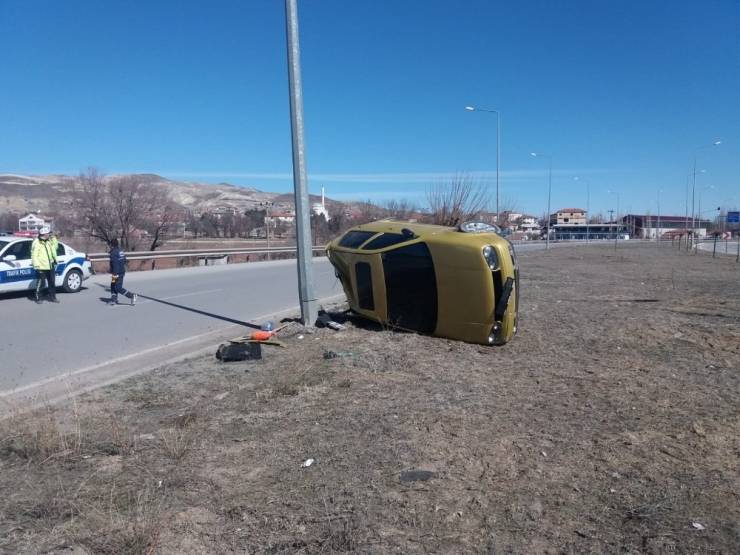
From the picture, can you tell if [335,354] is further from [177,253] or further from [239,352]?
[177,253]

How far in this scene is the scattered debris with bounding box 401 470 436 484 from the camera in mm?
4109

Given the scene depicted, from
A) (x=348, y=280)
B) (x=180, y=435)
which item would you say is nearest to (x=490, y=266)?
(x=348, y=280)

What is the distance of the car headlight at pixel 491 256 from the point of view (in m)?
7.98

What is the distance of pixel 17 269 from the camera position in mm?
15312

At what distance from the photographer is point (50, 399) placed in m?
6.42

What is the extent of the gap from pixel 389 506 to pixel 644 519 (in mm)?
1480

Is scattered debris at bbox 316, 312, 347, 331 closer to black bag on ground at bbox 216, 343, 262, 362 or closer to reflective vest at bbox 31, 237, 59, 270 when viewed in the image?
black bag on ground at bbox 216, 343, 262, 362

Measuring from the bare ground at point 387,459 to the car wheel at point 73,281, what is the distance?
36.0 feet

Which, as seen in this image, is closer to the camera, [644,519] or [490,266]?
[644,519]

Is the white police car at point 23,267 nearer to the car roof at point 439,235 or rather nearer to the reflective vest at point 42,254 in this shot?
the reflective vest at point 42,254

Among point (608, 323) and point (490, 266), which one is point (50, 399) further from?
point (608, 323)

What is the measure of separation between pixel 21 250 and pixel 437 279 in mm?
12167

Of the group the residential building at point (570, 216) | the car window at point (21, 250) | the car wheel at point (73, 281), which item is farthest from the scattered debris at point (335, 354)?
the residential building at point (570, 216)

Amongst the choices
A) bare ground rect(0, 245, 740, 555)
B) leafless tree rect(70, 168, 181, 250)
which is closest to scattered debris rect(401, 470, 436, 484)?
bare ground rect(0, 245, 740, 555)
